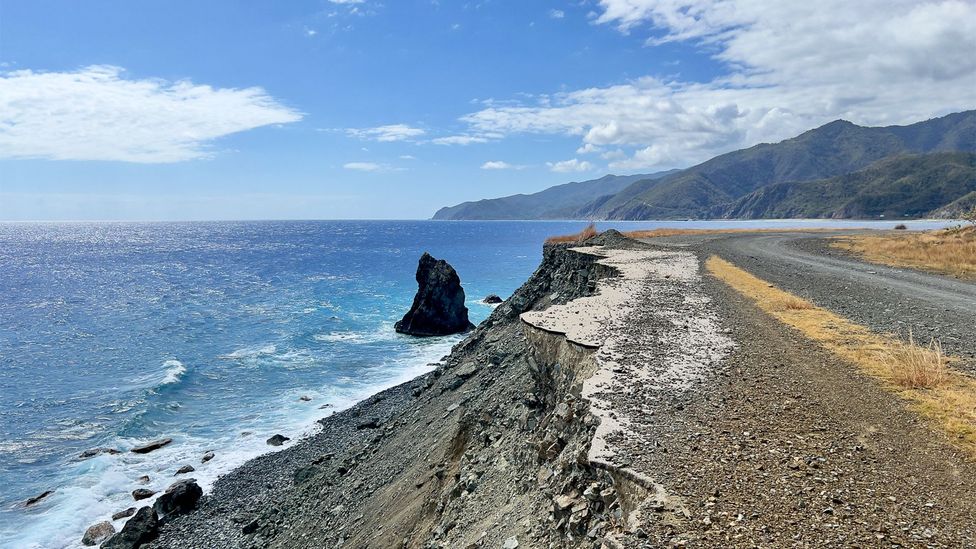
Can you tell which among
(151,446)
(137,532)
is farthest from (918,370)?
(151,446)

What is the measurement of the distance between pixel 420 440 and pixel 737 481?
13954 mm

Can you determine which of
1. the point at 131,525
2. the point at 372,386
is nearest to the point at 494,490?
the point at 131,525

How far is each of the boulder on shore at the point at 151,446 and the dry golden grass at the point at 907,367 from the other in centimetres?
2816

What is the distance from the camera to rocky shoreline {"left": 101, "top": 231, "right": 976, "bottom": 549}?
542 centimetres

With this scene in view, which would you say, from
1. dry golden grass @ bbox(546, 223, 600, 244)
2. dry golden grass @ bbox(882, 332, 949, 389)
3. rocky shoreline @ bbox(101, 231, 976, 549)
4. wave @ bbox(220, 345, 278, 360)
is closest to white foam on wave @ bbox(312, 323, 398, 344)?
wave @ bbox(220, 345, 278, 360)

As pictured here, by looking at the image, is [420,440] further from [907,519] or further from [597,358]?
[907,519]

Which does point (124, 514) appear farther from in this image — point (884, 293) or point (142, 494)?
point (884, 293)

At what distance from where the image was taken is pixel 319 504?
1794cm

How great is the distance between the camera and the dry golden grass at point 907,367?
7.57 meters

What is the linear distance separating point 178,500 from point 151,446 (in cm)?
688

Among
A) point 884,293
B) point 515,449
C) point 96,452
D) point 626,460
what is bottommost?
point 96,452

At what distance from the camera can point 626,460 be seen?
6.66 m

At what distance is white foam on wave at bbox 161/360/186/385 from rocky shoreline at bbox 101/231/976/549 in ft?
51.0

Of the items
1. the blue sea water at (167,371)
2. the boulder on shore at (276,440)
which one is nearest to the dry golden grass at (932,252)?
the blue sea water at (167,371)
